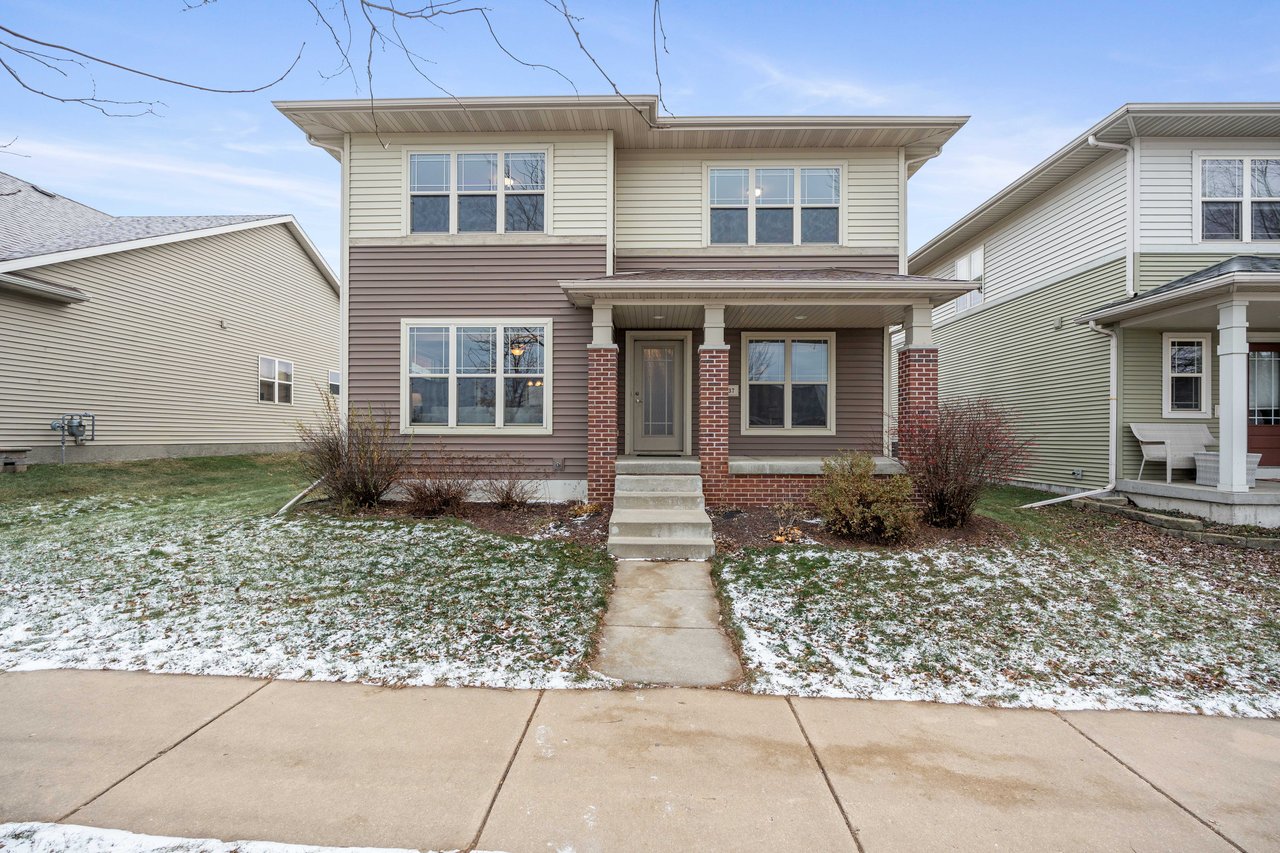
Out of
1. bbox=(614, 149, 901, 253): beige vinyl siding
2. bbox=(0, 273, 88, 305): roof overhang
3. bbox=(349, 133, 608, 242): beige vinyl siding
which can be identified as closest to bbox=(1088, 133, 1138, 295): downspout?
bbox=(614, 149, 901, 253): beige vinyl siding

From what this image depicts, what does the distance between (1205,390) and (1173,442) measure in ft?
4.10

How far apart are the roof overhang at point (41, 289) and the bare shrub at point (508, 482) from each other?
9045 mm

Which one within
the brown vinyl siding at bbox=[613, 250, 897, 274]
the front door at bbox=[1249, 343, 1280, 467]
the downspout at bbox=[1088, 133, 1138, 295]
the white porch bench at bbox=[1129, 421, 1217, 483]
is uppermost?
the downspout at bbox=[1088, 133, 1138, 295]

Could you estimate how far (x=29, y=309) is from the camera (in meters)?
11.0

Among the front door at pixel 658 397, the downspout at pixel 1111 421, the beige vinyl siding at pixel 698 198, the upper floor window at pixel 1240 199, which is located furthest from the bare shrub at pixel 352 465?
the upper floor window at pixel 1240 199

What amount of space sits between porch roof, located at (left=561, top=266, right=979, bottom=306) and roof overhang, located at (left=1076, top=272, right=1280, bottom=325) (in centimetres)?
294

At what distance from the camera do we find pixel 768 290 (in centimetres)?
815

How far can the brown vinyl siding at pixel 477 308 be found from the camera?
9297 millimetres

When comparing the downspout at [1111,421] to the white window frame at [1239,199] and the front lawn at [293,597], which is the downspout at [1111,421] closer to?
the white window frame at [1239,199]

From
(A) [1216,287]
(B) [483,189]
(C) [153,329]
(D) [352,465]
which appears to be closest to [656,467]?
(D) [352,465]

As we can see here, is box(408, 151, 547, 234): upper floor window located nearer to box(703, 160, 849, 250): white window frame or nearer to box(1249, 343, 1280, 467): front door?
box(703, 160, 849, 250): white window frame

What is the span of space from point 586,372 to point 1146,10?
7944 millimetres

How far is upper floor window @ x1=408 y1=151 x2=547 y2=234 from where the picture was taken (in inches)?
370

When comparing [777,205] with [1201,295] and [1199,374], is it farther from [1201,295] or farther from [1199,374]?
[1199,374]
